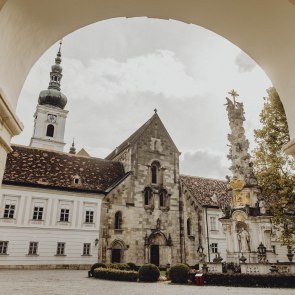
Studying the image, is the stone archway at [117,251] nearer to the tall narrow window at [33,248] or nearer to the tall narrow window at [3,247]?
the tall narrow window at [33,248]

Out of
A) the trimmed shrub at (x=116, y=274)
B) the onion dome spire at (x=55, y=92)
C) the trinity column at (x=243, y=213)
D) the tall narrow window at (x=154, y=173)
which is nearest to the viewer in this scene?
Answer: the trimmed shrub at (x=116, y=274)

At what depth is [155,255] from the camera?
33.8 m

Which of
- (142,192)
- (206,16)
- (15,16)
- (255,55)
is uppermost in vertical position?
(142,192)

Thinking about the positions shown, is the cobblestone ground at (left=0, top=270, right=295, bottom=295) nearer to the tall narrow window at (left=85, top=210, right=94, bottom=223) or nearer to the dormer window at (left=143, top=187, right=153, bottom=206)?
the tall narrow window at (left=85, top=210, right=94, bottom=223)

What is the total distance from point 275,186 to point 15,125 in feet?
54.4

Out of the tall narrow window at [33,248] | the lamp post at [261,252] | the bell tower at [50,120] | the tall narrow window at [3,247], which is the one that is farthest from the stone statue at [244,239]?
the bell tower at [50,120]

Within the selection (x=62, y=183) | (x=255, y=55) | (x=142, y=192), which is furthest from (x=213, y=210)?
(x=255, y=55)

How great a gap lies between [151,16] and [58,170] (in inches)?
1210

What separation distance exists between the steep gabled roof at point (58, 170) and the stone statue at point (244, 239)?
16.3 meters

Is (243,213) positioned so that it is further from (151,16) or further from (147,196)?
(151,16)

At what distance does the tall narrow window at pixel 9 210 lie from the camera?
92.4ft

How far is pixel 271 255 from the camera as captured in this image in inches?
799

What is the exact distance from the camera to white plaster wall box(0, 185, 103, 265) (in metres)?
27.8

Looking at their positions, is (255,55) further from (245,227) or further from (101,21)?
(245,227)
